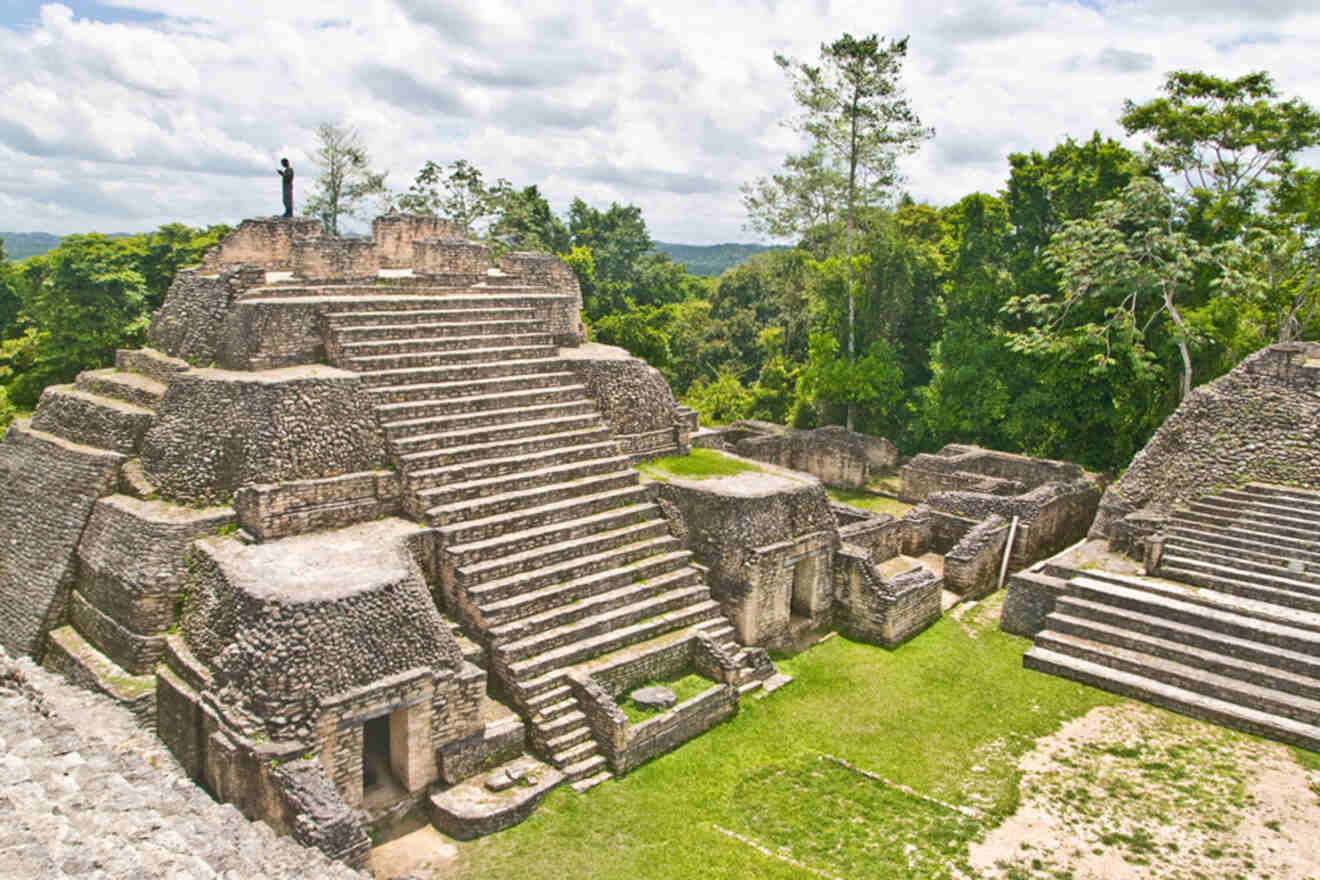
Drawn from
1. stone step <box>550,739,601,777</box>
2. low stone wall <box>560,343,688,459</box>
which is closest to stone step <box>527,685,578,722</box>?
stone step <box>550,739,601,777</box>

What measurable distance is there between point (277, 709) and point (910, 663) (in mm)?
8171

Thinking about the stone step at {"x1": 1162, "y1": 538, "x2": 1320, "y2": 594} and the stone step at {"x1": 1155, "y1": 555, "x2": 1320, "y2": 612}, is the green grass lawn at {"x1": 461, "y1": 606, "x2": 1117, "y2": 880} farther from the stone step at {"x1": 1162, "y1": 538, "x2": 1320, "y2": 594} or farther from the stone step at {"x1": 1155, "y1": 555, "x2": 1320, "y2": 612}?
the stone step at {"x1": 1162, "y1": 538, "x2": 1320, "y2": 594}

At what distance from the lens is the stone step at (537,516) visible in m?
Result: 10.2

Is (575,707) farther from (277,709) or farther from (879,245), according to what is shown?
(879,245)

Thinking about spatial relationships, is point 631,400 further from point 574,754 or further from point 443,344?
point 574,754

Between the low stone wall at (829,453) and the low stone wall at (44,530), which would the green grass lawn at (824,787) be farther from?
the low stone wall at (829,453)

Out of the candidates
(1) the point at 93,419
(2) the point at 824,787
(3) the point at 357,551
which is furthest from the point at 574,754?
(1) the point at 93,419

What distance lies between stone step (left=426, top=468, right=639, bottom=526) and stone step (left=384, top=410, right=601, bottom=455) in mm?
869

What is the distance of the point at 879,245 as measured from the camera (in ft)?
77.0

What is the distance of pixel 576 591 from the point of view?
407 inches

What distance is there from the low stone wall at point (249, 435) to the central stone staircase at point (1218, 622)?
390 inches

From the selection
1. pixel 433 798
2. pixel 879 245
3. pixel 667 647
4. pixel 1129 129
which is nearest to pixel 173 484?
pixel 433 798

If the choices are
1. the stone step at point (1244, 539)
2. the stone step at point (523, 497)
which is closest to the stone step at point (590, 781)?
the stone step at point (523, 497)

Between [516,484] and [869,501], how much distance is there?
11.2 metres
